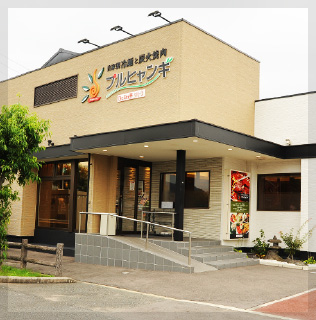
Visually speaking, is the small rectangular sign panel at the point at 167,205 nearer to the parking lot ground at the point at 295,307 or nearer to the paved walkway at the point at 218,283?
the paved walkway at the point at 218,283

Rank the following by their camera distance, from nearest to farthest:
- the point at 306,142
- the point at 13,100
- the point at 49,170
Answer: the point at 306,142 < the point at 49,170 < the point at 13,100

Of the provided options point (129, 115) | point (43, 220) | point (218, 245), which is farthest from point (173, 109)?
point (43, 220)

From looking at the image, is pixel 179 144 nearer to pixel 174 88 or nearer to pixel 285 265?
pixel 174 88

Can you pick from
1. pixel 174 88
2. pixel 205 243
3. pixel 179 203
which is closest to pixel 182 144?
pixel 179 203

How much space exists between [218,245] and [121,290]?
5955mm

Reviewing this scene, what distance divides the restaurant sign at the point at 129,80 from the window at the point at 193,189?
3582mm

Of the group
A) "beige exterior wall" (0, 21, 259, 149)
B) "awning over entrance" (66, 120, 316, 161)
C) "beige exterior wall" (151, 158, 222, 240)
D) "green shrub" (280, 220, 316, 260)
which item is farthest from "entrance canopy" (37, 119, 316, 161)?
"green shrub" (280, 220, 316, 260)

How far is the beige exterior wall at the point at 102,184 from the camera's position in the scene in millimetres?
16344

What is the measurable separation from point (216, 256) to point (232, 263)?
1.68 ft

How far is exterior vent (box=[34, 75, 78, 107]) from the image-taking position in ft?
62.1

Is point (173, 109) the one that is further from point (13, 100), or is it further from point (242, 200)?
point (13, 100)

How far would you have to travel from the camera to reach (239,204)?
16047 millimetres

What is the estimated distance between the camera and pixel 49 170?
63.3ft

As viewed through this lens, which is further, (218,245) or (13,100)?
(13,100)
